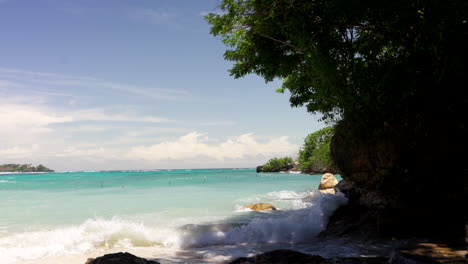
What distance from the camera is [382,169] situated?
26.7 feet

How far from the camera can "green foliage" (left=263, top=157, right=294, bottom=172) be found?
3799 inches

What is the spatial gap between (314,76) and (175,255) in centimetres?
700

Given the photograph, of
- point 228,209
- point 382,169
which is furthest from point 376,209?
point 228,209

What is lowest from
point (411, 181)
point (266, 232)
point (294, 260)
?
point (266, 232)

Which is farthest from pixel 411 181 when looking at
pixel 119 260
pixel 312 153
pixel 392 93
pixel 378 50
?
pixel 312 153

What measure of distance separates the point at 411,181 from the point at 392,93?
2294 mm

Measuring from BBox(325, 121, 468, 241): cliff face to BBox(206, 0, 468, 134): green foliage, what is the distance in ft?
1.42

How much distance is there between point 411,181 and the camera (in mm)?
7688

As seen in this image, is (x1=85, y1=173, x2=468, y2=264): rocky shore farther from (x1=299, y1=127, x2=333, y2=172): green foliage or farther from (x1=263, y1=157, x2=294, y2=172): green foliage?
(x1=263, y1=157, x2=294, y2=172): green foliage

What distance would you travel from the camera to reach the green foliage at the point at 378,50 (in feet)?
19.6

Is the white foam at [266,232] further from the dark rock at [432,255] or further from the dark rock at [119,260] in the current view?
the dark rock at [119,260]

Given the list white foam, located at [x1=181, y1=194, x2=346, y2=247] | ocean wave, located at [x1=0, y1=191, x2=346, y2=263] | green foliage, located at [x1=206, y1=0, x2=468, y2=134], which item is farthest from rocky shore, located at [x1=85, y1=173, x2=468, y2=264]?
green foliage, located at [x1=206, y1=0, x2=468, y2=134]

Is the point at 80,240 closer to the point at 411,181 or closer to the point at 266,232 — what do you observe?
the point at 266,232

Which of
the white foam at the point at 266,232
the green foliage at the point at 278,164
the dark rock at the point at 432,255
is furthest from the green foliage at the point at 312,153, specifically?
the dark rock at the point at 432,255
